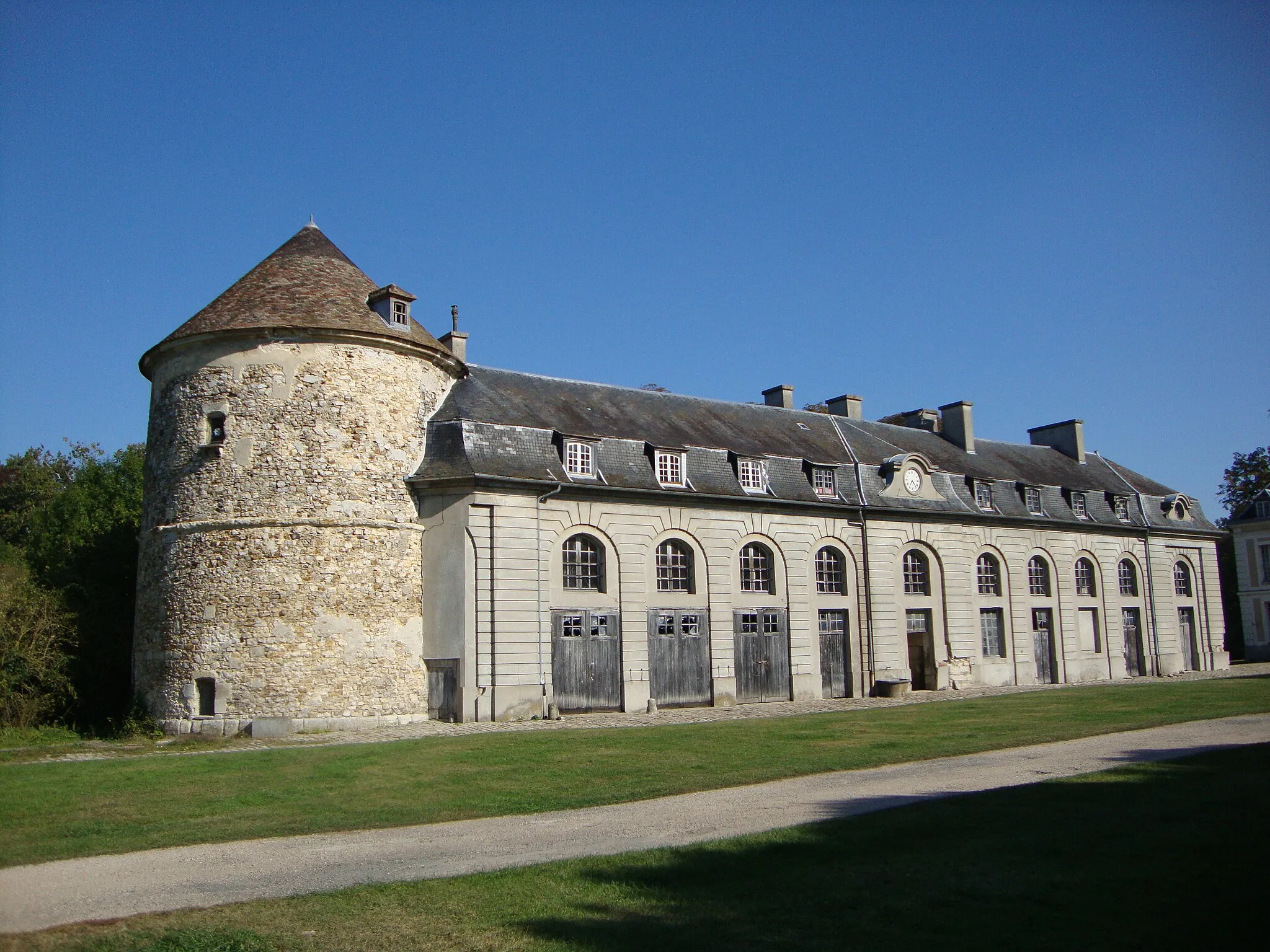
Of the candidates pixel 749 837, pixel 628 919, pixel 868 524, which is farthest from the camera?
pixel 868 524

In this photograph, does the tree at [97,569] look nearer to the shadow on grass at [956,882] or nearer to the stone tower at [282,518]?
the stone tower at [282,518]

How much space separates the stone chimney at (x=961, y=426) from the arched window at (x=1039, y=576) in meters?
4.75

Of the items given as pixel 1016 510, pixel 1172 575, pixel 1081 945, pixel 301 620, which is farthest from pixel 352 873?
pixel 1172 575

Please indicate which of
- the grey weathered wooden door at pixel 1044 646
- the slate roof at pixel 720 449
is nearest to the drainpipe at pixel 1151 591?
the slate roof at pixel 720 449

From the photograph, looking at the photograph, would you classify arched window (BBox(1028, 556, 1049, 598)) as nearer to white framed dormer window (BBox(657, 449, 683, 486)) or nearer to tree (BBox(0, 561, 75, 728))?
white framed dormer window (BBox(657, 449, 683, 486))

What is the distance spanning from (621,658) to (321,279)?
11954mm

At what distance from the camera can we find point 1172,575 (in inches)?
1594

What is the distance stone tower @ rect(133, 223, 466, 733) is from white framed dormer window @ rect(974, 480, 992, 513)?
1964cm

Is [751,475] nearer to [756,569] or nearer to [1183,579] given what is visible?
[756,569]

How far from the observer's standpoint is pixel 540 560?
25188mm

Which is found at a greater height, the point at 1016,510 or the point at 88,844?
the point at 1016,510

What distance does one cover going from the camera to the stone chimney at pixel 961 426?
3844cm

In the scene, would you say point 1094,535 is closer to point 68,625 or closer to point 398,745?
point 398,745

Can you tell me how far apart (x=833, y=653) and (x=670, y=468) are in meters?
7.82
